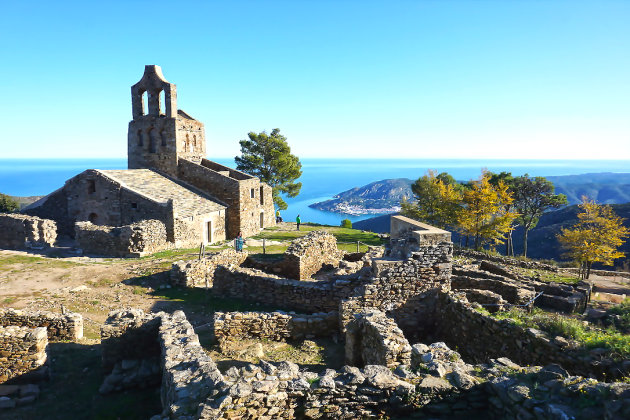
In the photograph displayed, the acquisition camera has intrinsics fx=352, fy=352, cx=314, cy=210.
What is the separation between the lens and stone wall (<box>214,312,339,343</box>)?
9734 millimetres

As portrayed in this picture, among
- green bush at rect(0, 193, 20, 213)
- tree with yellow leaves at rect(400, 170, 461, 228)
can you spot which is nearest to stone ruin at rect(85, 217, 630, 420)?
tree with yellow leaves at rect(400, 170, 461, 228)

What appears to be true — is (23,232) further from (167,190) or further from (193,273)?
(193,273)

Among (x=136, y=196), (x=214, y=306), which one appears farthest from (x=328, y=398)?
(x=136, y=196)

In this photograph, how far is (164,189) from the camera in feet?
92.1

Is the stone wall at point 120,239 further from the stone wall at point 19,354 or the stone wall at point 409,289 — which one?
the stone wall at point 409,289

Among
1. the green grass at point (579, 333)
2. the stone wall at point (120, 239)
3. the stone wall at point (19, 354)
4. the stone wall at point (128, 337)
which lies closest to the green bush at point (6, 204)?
the stone wall at point (120, 239)

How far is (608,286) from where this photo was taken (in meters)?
22.0

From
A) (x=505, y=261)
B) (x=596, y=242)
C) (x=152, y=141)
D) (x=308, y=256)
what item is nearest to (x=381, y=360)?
(x=308, y=256)

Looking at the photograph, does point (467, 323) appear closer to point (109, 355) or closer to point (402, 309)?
point (402, 309)

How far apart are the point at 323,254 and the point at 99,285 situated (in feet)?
32.9

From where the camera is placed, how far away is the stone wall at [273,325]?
973 centimetres

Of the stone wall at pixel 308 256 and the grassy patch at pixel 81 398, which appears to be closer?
the grassy patch at pixel 81 398

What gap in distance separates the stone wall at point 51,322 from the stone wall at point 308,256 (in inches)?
300

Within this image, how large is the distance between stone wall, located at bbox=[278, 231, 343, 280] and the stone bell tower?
19.5m
